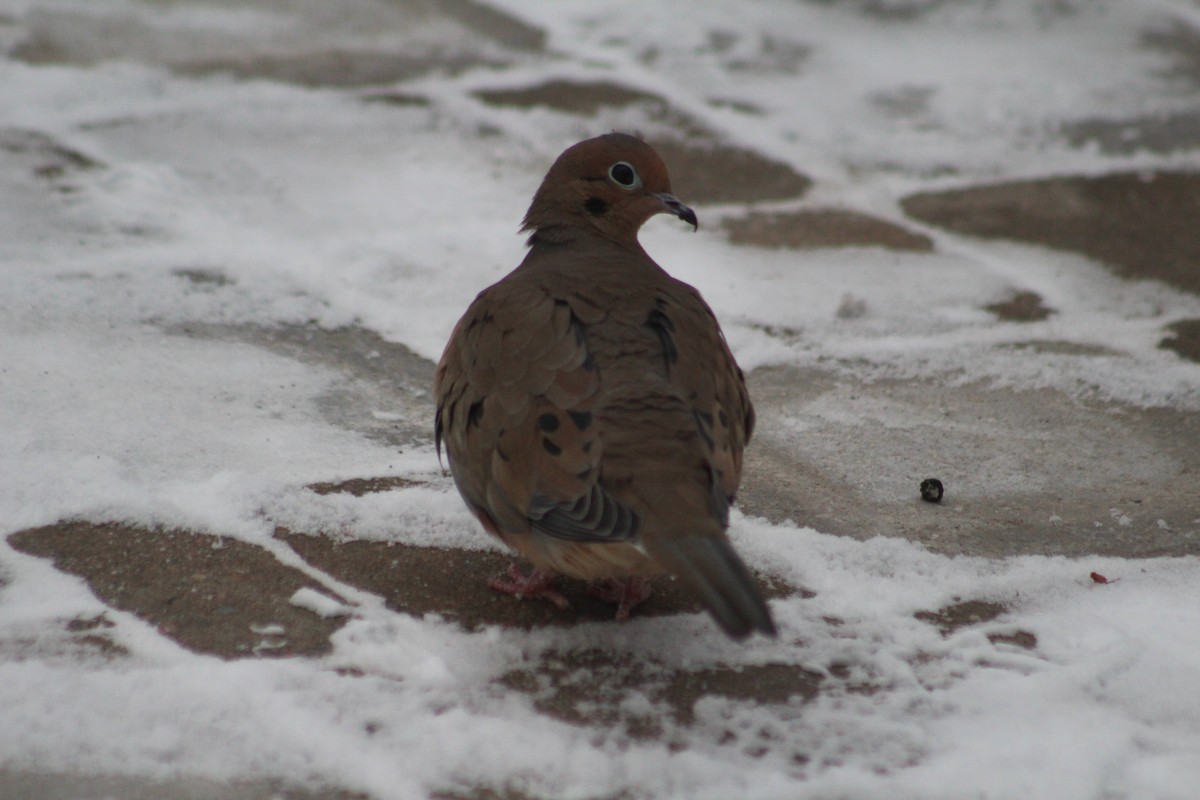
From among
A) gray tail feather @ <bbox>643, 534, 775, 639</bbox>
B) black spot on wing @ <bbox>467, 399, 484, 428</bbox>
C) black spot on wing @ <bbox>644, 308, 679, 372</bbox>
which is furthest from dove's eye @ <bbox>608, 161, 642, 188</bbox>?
gray tail feather @ <bbox>643, 534, 775, 639</bbox>

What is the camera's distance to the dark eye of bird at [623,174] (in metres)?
3.82

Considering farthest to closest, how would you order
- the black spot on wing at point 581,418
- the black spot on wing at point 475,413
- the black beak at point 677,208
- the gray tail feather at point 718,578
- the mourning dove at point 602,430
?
1. the black beak at point 677,208
2. the black spot on wing at point 475,413
3. the black spot on wing at point 581,418
4. the mourning dove at point 602,430
5. the gray tail feather at point 718,578

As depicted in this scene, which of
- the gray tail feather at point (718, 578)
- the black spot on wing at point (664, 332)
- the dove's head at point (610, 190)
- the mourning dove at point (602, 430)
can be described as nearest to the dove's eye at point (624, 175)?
the dove's head at point (610, 190)

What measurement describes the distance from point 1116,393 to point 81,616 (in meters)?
3.17

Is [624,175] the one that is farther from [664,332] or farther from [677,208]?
[664,332]

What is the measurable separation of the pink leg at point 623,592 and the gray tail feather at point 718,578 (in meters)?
0.48

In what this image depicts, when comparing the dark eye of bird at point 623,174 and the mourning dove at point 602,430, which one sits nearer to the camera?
the mourning dove at point 602,430

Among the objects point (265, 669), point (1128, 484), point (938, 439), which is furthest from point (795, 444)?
point (265, 669)

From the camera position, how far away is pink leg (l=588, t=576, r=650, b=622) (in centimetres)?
302

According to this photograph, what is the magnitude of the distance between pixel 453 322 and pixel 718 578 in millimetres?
2191

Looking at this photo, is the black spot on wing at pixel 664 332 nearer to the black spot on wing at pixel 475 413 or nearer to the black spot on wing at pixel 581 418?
the black spot on wing at pixel 581 418

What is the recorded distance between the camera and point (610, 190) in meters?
3.83

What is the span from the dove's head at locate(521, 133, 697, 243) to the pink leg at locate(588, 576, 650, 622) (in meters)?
1.15

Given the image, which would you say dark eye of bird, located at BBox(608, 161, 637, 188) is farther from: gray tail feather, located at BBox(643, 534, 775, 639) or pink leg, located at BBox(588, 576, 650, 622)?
gray tail feather, located at BBox(643, 534, 775, 639)
